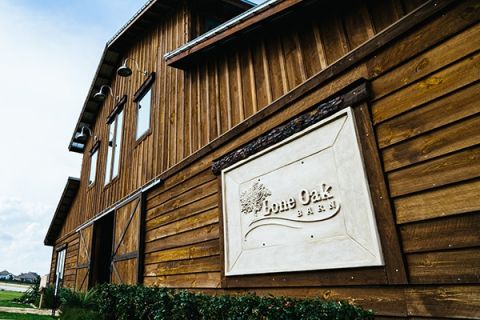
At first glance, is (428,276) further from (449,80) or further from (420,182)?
(449,80)

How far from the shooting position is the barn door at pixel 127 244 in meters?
7.01

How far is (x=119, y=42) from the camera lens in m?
10.8

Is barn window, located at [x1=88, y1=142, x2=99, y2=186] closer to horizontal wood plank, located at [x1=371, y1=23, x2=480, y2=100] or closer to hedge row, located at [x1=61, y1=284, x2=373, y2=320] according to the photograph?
Answer: hedge row, located at [x1=61, y1=284, x2=373, y2=320]

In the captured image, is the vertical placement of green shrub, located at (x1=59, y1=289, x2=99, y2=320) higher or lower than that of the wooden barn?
lower

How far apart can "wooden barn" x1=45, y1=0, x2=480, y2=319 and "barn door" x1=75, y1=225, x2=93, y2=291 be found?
175 inches

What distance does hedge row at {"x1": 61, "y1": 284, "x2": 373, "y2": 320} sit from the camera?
2.53 meters

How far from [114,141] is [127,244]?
4.07 metres

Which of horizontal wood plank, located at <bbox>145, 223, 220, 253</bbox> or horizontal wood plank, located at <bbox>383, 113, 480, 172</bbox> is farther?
horizontal wood plank, located at <bbox>145, 223, 220, 253</bbox>

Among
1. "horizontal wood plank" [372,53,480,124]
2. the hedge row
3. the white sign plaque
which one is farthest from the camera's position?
the white sign plaque

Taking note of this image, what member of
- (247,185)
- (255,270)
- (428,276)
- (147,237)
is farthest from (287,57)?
(147,237)

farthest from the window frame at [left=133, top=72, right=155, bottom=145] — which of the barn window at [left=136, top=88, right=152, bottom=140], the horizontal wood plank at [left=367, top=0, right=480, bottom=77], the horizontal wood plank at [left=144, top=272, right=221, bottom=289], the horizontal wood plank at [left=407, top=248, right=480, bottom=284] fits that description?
the horizontal wood plank at [left=407, top=248, right=480, bottom=284]

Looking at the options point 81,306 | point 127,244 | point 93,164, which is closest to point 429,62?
point 127,244

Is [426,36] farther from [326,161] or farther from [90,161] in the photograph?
[90,161]

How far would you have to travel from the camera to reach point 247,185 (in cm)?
421
